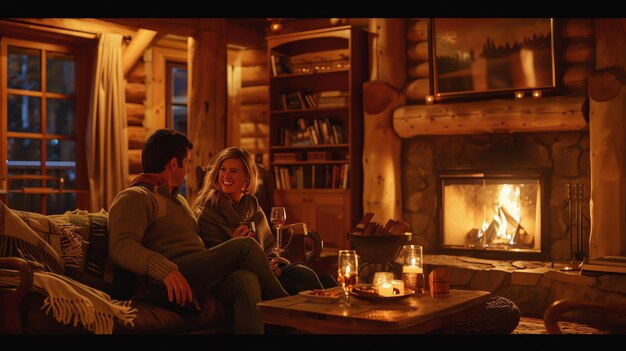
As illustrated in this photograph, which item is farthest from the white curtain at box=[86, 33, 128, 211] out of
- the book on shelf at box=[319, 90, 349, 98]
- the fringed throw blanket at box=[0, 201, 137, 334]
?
the fringed throw blanket at box=[0, 201, 137, 334]

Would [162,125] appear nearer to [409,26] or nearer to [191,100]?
[191,100]

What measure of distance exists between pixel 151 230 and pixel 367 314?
3.55 ft

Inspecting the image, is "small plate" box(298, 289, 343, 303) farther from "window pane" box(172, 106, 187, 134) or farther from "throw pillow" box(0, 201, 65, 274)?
"window pane" box(172, 106, 187, 134)

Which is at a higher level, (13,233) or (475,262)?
(13,233)

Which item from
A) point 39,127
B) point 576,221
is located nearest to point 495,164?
point 576,221

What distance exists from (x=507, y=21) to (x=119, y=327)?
409 centimetres

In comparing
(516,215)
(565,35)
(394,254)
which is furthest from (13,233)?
(565,35)

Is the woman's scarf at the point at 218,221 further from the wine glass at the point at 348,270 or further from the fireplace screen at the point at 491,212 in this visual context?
the fireplace screen at the point at 491,212

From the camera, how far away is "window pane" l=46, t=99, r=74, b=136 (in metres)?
6.63

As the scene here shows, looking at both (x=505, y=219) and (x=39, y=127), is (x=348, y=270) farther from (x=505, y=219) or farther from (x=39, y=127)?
(x=39, y=127)

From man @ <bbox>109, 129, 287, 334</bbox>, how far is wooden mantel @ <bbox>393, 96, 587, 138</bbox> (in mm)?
3022

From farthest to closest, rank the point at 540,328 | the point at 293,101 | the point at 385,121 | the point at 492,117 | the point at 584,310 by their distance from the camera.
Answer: the point at 293,101
the point at 385,121
the point at 492,117
the point at 540,328
the point at 584,310

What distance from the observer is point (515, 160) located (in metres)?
5.75

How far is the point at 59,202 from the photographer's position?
6.72m
